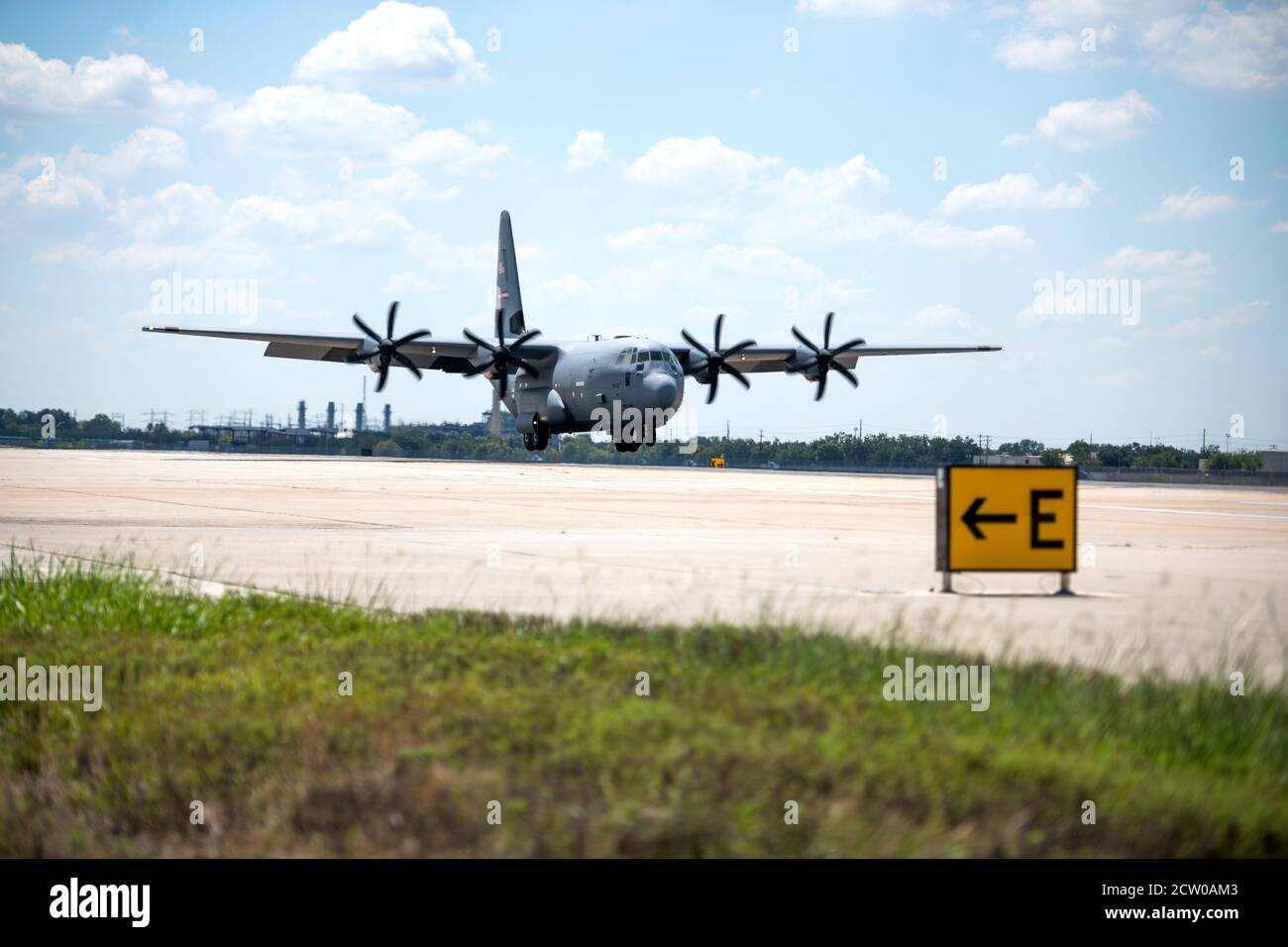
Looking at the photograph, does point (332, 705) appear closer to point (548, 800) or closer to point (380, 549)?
point (548, 800)

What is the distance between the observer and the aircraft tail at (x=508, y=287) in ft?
225

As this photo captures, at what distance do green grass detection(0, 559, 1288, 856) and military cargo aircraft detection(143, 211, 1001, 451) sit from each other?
139ft

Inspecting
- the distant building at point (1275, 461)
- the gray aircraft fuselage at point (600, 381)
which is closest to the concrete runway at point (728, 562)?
the gray aircraft fuselage at point (600, 381)

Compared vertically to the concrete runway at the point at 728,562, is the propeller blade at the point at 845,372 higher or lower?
higher

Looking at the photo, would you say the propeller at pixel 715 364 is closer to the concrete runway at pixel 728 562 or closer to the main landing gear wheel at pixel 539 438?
the main landing gear wheel at pixel 539 438

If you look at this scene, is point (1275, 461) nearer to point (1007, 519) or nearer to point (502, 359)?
point (502, 359)

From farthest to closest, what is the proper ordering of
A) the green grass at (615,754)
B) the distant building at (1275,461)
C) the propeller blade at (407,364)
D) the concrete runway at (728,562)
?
the distant building at (1275,461) → the propeller blade at (407,364) → the concrete runway at (728,562) → the green grass at (615,754)

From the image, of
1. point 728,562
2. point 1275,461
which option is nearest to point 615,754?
point 728,562

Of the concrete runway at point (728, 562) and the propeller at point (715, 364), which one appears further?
the propeller at point (715, 364)

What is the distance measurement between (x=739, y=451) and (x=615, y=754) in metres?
124

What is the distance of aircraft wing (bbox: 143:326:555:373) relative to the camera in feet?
181

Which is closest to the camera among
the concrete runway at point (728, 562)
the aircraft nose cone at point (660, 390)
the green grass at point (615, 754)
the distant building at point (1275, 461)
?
the green grass at point (615, 754)

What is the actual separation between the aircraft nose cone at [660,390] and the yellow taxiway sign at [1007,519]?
37.9 meters

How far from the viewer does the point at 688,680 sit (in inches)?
305
